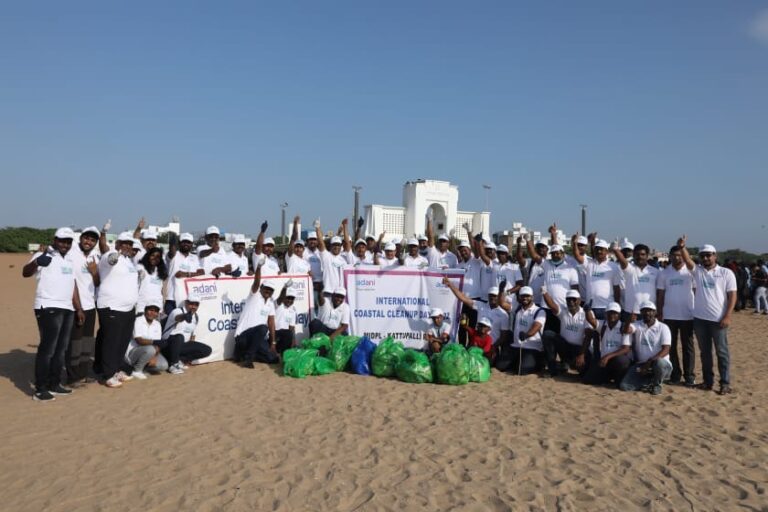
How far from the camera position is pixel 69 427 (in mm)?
5586

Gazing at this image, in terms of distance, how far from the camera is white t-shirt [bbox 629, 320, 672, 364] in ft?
24.4

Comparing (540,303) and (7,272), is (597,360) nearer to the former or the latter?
(540,303)

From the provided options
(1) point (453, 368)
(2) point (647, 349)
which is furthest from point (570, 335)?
(1) point (453, 368)

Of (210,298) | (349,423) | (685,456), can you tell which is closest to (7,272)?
(210,298)

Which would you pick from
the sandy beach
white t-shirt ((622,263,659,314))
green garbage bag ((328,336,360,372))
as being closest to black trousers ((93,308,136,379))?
the sandy beach

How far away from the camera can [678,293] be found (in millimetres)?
7848

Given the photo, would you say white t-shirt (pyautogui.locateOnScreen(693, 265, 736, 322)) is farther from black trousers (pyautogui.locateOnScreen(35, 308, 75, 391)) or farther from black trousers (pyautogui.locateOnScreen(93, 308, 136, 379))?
black trousers (pyautogui.locateOnScreen(35, 308, 75, 391))

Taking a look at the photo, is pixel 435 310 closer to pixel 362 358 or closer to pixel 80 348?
pixel 362 358

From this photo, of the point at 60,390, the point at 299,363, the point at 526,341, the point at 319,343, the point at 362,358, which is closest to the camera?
the point at 60,390

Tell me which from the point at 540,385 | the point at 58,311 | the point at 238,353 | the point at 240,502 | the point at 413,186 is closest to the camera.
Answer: the point at 240,502

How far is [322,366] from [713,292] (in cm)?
548

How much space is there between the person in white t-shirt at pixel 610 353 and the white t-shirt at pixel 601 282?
0.30m

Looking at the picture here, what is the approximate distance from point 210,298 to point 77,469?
14.3ft

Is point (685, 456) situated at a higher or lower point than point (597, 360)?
lower
